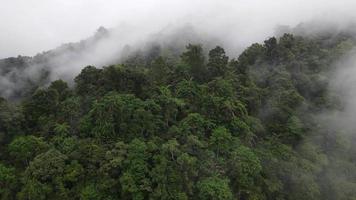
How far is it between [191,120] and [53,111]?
13.6m

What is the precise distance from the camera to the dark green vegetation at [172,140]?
33281 millimetres

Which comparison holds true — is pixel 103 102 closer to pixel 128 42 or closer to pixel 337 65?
pixel 337 65

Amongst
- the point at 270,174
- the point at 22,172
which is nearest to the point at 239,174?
the point at 270,174

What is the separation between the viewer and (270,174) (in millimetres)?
37094

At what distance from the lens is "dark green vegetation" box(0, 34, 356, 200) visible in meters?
33.3

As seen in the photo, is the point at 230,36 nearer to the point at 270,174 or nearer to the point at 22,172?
the point at 270,174

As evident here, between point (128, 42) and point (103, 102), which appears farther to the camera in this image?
point (128, 42)

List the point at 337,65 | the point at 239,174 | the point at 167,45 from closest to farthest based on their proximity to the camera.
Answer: the point at 239,174 → the point at 337,65 → the point at 167,45

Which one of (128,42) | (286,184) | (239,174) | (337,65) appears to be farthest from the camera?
(128,42)

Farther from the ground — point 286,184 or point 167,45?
point 167,45

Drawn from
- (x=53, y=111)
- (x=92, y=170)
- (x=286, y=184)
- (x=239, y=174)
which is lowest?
(x=286, y=184)

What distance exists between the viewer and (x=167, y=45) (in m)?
67.4

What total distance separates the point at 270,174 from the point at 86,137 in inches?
646

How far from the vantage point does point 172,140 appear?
35.3 m
